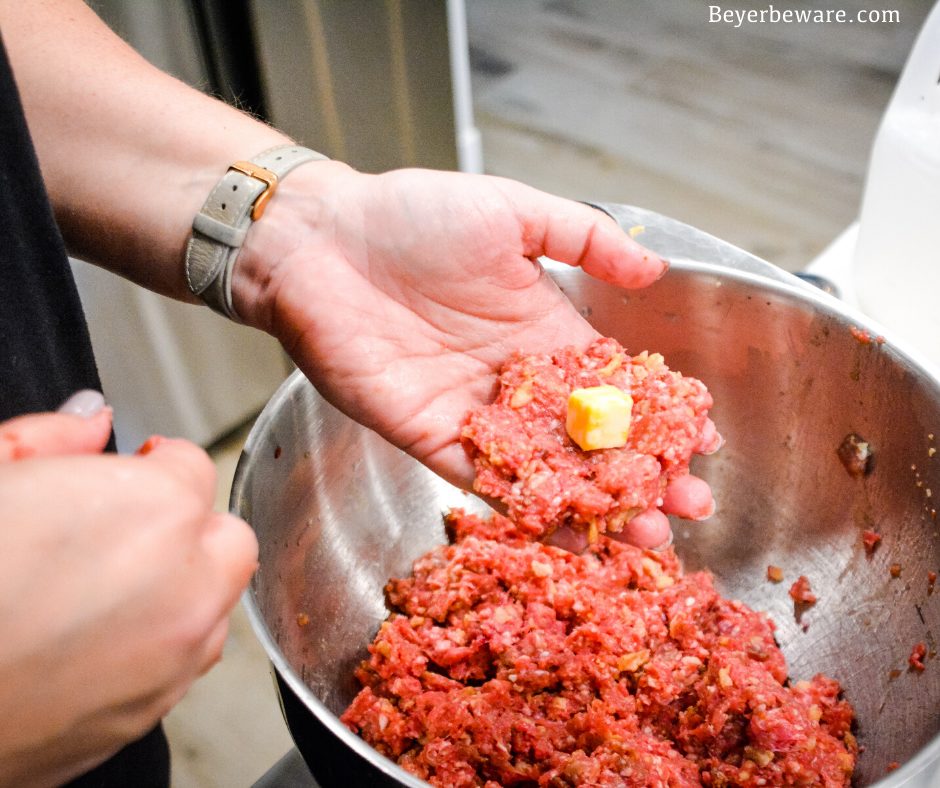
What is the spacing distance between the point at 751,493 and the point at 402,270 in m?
0.75

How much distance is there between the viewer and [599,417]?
46.0 inches

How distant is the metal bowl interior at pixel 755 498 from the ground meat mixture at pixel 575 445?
8.4 inches

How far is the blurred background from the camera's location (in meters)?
2.12

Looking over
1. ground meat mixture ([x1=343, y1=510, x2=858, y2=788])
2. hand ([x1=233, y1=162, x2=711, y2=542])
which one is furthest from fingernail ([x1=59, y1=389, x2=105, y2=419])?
ground meat mixture ([x1=343, y1=510, x2=858, y2=788])

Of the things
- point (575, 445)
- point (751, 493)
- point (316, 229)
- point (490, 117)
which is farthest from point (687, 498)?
point (490, 117)

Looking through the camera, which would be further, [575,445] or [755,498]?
[755,498]

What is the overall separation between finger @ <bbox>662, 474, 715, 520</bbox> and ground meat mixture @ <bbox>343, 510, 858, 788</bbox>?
199 millimetres

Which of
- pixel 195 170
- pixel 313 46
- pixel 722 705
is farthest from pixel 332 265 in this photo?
pixel 313 46

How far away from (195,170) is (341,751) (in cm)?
87

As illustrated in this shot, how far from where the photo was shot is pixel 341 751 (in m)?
0.89

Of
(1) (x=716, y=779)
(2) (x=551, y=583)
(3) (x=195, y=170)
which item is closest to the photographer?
(1) (x=716, y=779)

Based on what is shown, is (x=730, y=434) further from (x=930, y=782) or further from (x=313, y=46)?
(x=313, y=46)

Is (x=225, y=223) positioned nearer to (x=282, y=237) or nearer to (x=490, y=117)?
(x=282, y=237)

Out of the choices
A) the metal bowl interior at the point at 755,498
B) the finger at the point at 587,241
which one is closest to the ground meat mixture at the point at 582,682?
the metal bowl interior at the point at 755,498
